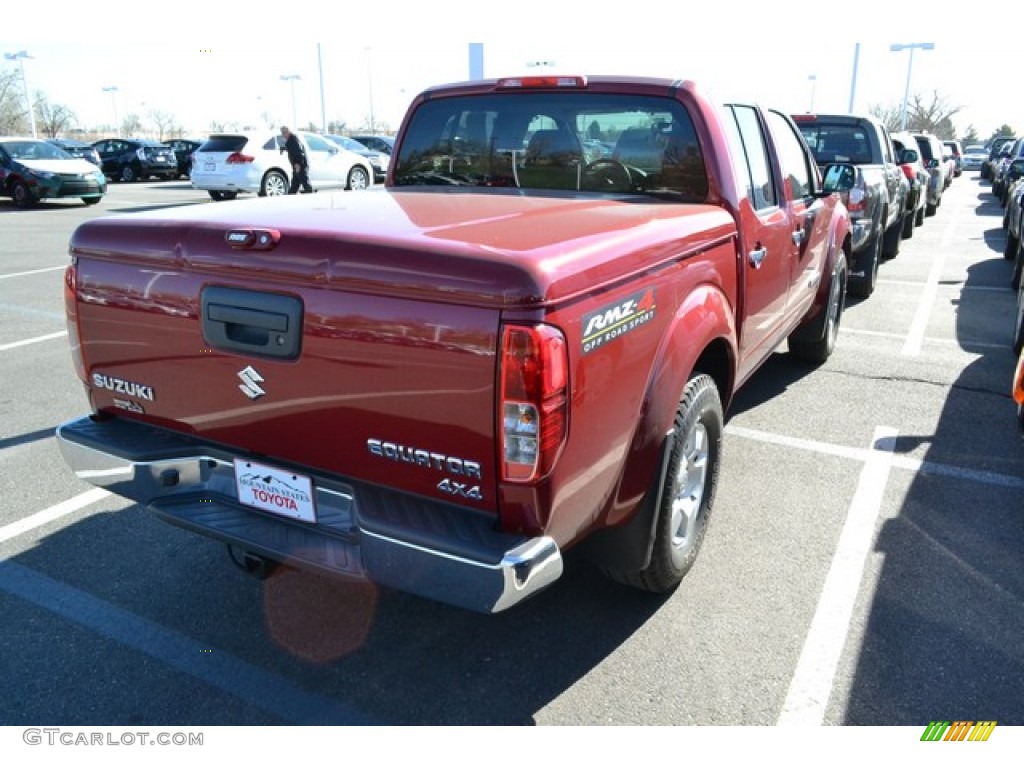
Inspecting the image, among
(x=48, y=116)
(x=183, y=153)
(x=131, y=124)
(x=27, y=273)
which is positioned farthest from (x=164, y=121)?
(x=27, y=273)

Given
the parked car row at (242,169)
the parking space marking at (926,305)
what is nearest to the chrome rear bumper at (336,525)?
the parking space marking at (926,305)

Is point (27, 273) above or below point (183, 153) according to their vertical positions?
below

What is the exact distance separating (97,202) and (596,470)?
21816mm

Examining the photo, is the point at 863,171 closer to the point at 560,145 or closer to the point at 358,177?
the point at 560,145

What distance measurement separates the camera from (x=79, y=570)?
136 inches

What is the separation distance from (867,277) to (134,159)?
2738cm

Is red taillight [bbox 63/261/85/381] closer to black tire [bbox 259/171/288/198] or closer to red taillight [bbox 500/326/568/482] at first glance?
red taillight [bbox 500/326/568/482]

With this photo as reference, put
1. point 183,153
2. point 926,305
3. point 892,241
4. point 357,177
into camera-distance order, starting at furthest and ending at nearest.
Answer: point 183,153, point 357,177, point 892,241, point 926,305

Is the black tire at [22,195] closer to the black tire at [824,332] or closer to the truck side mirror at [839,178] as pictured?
the black tire at [824,332]

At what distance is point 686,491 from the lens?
10.7 feet

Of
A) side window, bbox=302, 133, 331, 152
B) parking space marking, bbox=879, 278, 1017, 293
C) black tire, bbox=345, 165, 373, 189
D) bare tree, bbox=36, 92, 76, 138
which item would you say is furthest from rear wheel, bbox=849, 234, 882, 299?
bare tree, bbox=36, 92, 76, 138

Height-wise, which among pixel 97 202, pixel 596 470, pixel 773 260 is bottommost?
pixel 97 202

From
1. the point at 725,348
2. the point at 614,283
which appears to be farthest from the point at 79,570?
the point at 725,348

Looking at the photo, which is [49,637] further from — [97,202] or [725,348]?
[97,202]
